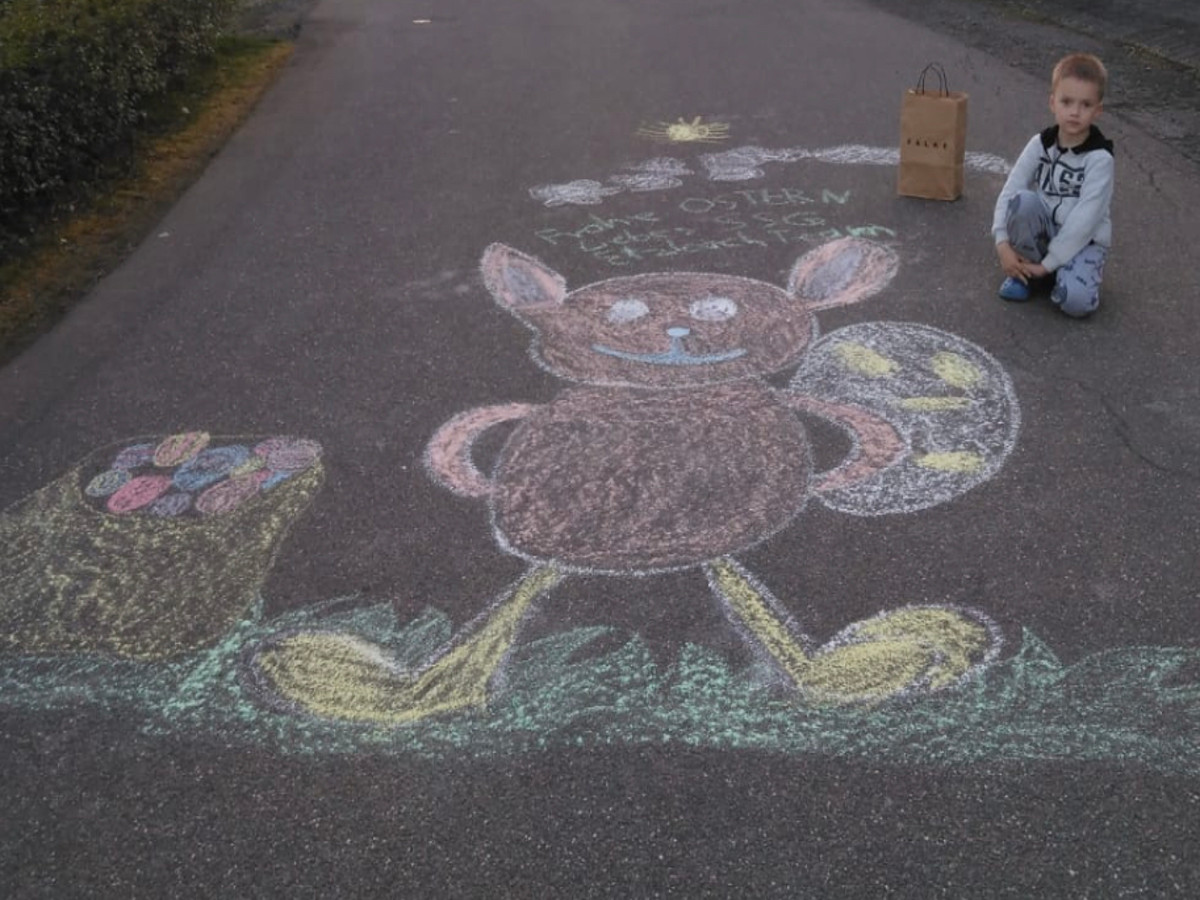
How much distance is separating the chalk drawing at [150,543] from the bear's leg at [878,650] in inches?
57.1

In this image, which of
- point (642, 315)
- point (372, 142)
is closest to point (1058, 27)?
point (372, 142)

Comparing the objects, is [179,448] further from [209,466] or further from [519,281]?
[519,281]

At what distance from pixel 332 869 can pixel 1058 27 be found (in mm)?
9285

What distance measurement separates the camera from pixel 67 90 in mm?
6246

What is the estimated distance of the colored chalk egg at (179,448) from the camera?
3.86m

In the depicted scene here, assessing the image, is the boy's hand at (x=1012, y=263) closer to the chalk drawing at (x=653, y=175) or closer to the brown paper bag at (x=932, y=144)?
the brown paper bag at (x=932, y=144)

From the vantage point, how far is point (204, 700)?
282 centimetres

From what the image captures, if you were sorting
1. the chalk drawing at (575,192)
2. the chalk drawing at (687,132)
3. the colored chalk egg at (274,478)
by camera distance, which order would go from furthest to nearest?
the chalk drawing at (687,132), the chalk drawing at (575,192), the colored chalk egg at (274,478)

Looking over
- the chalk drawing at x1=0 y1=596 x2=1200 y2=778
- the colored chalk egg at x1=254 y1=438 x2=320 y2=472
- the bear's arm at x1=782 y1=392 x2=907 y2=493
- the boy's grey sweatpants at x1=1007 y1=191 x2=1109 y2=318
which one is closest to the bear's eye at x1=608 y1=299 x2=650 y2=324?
the bear's arm at x1=782 y1=392 x2=907 y2=493

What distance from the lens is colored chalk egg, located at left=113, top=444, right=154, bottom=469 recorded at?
3863 mm

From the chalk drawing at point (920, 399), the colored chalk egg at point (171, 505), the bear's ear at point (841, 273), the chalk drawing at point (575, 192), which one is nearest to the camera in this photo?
Result: the chalk drawing at point (920, 399)

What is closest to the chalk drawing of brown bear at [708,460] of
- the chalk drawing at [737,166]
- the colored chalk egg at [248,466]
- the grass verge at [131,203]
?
the colored chalk egg at [248,466]

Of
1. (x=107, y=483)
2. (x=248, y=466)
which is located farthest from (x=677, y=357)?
(x=107, y=483)

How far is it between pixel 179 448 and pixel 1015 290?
324 cm
